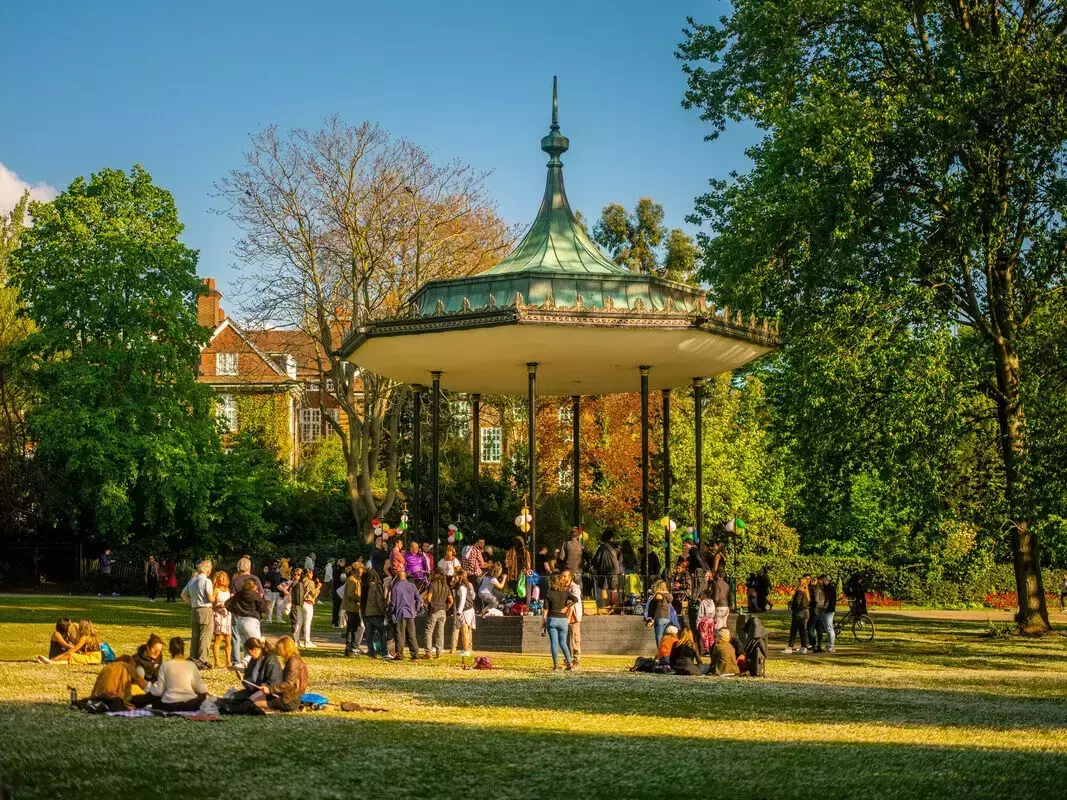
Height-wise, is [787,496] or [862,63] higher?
[862,63]

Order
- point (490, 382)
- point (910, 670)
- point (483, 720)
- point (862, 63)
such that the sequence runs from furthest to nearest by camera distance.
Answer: point (490, 382)
point (862, 63)
point (910, 670)
point (483, 720)

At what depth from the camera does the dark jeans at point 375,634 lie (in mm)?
24656

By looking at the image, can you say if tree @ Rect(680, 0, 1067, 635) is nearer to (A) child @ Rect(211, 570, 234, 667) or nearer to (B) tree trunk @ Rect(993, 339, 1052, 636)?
(B) tree trunk @ Rect(993, 339, 1052, 636)

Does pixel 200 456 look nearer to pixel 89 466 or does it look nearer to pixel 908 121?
pixel 89 466

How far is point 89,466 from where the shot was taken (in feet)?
158

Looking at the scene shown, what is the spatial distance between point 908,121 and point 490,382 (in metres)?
12.6

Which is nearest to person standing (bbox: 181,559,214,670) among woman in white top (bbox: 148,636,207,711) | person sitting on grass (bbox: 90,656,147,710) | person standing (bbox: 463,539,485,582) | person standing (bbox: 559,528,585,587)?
person sitting on grass (bbox: 90,656,147,710)

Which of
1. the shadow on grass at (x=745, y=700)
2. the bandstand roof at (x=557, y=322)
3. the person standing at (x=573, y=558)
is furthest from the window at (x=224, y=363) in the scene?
the shadow on grass at (x=745, y=700)

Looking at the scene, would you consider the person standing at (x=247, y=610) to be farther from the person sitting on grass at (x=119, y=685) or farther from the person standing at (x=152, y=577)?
the person standing at (x=152, y=577)

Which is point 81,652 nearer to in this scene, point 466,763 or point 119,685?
point 119,685

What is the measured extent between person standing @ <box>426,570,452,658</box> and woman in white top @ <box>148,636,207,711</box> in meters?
8.03

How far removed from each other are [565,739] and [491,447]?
57.2 m

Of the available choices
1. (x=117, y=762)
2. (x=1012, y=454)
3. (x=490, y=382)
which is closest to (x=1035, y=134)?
(x=1012, y=454)

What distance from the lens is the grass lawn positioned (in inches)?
484
